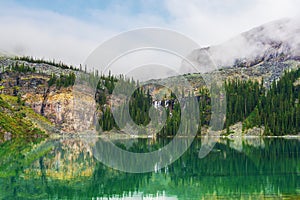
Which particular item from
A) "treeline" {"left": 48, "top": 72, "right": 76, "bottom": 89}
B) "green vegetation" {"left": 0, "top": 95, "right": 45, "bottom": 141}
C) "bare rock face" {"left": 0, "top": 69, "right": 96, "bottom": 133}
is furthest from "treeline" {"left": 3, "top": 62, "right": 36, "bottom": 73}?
"green vegetation" {"left": 0, "top": 95, "right": 45, "bottom": 141}

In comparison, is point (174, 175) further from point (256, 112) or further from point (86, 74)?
point (86, 74)

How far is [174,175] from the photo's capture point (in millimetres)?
39406

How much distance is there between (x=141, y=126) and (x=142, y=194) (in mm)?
126997

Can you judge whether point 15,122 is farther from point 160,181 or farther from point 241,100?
point 160,181

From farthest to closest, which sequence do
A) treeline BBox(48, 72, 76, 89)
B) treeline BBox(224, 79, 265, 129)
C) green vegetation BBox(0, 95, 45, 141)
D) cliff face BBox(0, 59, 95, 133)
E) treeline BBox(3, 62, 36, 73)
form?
treeline BBox(3, 62, 36, 73) → treeline BBox(48, 72, 76, 89) → cliff face BBox(0, 59, 95, 133) → treeline BBox(224, 79, 265, 129) → green vegetation BBox(0, 95, 45, 141)

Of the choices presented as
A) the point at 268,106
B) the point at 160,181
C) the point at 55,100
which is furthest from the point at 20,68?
the point at 160,181

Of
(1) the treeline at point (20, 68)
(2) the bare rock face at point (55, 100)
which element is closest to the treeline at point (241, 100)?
(2) the bare rock face at point (55, 100)

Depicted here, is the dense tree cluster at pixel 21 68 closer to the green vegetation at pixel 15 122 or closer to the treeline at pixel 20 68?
the treeline at pixel 20 68

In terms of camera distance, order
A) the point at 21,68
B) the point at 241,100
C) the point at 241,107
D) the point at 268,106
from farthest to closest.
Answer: the point at 21,68 → the point at 241,100 → the point at 241,107 → the point at 268,106

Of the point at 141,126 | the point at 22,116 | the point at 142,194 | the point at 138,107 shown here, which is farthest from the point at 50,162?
the point at 138,107

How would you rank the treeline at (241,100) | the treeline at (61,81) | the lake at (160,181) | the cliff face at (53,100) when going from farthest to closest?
1. the treeline at (61,81)
2. the cliff face at (53,100)
3. the treeline at (241,100)
4. the lake at (160,181)

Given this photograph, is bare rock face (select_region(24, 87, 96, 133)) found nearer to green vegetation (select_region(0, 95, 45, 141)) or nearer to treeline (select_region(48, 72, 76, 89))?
treeline (select_region(48, 72, 76, 89))

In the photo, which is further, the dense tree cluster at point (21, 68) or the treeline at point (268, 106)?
the dense tree cluster at point (21, 68)

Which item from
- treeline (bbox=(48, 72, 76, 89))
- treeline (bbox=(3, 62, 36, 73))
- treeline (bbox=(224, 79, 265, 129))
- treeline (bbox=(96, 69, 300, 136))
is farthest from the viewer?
treeline (bbox=(3, 62, 36, 73))
